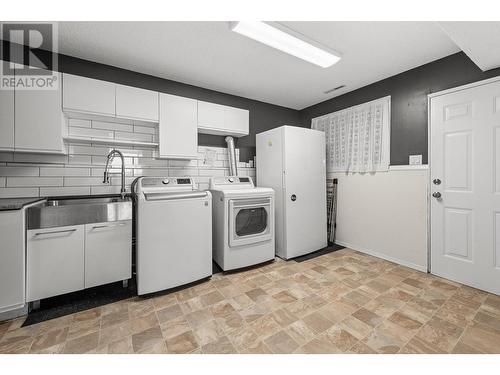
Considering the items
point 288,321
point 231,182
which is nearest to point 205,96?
point 231,182

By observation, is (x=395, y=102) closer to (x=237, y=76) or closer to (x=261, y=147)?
(x=261, y=147)

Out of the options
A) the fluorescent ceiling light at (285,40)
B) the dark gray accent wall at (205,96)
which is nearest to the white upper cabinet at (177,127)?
the dark gray accent wall at (205,96)

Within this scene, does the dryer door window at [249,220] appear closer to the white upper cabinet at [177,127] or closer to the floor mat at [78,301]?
the white upper cabinet at [177,127]

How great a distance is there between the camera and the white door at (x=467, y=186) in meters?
2.03

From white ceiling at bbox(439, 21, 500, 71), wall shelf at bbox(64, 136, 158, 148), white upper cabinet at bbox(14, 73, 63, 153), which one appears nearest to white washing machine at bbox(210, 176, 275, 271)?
wall shelf at bbox(64, 136, 158, 148)

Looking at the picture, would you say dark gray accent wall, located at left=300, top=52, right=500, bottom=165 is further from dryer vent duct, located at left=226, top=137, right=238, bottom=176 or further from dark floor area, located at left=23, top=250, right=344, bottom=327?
dark floor area, located at left=23, top=250, right=344, bottom=327

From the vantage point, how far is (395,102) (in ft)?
9.03

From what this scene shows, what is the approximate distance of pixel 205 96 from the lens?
10.1 ft

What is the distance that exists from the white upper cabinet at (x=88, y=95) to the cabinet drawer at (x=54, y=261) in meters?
A: 1.16

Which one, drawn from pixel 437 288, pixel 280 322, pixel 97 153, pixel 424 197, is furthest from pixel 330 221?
pixel 97 153

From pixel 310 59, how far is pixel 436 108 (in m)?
1.53

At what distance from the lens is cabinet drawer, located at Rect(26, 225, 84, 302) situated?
5.70ft

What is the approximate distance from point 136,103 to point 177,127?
18.9 inches

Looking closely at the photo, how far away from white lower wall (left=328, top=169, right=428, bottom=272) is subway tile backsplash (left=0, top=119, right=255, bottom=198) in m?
2.35
